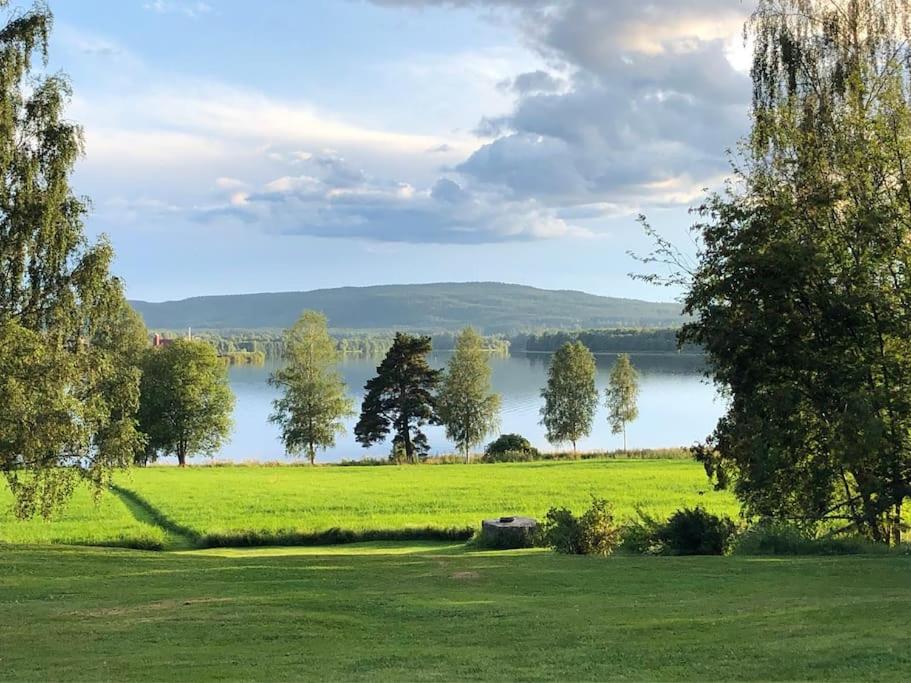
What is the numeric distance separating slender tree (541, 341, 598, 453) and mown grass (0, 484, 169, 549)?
156 ft

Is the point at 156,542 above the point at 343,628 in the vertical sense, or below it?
below

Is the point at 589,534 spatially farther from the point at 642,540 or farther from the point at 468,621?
the point at 468,621

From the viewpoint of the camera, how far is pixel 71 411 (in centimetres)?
1920

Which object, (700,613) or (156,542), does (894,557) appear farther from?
(156,542)

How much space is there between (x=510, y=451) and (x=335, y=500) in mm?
27258

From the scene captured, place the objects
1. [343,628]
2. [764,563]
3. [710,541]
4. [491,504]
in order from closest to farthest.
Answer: [343,628] < [764,563] < [710,541] < [491,504]

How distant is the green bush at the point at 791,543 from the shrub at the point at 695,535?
35 centimetres

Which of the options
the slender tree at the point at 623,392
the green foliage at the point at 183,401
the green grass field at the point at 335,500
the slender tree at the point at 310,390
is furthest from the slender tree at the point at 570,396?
the green foliage at the point at 183,401

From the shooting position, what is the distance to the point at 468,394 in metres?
68.4

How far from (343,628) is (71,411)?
12410mm

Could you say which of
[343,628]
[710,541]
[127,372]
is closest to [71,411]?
[127,372]

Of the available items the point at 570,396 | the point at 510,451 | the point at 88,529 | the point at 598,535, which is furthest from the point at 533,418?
the point at 598,535

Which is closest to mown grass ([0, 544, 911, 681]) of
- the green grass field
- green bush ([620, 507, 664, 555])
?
green bush ([620, 507, 664, 555])

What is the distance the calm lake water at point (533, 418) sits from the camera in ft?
251
